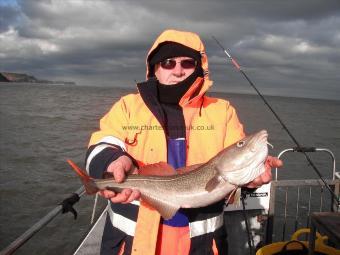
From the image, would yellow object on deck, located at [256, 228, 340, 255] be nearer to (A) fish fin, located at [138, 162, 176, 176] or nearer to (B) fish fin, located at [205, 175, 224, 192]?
(B) fish fin, located at [205, 175, 224, 192]

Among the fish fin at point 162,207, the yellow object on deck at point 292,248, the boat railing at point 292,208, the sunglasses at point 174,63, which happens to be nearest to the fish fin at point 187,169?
the fish fin at point 162,207

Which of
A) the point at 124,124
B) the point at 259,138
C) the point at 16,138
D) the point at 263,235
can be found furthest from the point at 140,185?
the point at 16,138

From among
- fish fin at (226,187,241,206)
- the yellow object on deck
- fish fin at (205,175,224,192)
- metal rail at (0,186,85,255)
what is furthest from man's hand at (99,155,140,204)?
the yellow object on deck

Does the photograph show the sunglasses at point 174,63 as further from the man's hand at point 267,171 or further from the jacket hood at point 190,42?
the man's hand at point 267,171

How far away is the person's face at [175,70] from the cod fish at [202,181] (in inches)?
38.1

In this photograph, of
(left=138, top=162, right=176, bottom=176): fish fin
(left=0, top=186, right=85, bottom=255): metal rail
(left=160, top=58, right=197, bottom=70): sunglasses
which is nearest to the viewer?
(left=138, top=162, right=176, bottom=176): fish fin

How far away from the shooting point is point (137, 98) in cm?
358

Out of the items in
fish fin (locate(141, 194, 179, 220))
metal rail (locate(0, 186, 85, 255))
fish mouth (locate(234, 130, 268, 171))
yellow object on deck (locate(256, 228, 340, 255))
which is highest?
fish mouth (locate(234, 130, 268, 171))

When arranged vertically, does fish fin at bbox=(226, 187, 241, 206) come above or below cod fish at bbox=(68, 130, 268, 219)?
below

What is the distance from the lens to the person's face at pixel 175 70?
3.72 metres

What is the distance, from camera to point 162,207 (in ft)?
10.4

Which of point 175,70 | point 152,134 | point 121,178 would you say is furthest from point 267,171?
point 175,70

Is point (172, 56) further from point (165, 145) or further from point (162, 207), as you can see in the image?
point (162, 207)

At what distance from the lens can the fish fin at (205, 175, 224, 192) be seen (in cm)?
312
